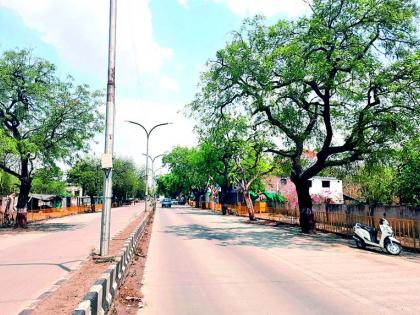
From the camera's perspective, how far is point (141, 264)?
12.4 meters

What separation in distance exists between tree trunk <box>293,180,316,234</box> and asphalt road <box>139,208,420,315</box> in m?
6.97

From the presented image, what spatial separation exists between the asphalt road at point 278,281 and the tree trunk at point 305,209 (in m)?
6.97

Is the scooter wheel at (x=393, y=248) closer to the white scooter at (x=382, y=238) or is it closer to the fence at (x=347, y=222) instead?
the white scooter at (x=382, y=238)

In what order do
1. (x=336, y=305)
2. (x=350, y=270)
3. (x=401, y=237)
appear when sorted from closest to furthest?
(x=336, y=305) → (x=350, y=270) → (x=401, y=237)

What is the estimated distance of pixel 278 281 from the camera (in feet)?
31.9

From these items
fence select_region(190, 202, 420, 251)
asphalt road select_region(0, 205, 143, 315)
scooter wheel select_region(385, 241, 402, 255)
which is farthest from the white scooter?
asphalt road select_region(0, 205, 143, 315)

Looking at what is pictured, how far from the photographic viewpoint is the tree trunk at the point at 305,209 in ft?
78.2

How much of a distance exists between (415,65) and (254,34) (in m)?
7.90

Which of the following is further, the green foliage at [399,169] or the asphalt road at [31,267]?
the green foliage at [399,169]

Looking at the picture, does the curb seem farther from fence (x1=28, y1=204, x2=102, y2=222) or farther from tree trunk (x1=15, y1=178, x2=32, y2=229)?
fence (x1=28, y1=204, x2=102, y2=222)

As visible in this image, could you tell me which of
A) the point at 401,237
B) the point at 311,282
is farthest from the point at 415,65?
the point at 311,282

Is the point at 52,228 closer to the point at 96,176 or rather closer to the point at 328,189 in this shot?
the point at 328,189

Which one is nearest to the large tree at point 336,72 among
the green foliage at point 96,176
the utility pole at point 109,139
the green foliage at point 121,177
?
the utility pole at point 109,139

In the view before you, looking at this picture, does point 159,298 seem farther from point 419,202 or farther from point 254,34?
point 419,202
